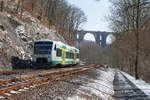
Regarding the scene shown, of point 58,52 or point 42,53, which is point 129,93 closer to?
point 42,53

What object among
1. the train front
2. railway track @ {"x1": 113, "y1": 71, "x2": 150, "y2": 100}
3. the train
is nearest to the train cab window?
the train

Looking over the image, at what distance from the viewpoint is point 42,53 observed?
22.5 metres

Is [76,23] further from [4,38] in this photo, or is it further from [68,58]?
[4,38]

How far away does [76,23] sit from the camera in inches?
2534

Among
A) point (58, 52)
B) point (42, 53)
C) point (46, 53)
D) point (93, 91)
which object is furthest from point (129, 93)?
point (58, 52)

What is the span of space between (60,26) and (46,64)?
41.4m

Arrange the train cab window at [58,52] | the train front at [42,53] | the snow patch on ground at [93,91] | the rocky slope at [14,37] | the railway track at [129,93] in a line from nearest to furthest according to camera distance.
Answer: the snow patch on ground at [93,91]
the railway track at [129,93]
the rocky slope at [14,37]
the train front at [42,53]
the train cab window at [58,52]

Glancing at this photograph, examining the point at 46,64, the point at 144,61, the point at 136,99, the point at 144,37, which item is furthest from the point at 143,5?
the point at 144,61

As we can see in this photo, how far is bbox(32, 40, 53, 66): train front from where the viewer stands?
22167mm

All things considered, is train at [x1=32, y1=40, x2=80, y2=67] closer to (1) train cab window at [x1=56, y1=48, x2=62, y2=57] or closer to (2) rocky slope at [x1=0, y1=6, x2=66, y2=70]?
(1) train cab window at [x1=56, y1=48, x2=62, y2=57]

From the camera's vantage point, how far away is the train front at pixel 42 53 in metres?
22.2

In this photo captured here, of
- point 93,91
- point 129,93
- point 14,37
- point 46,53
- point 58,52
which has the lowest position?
point 129,93

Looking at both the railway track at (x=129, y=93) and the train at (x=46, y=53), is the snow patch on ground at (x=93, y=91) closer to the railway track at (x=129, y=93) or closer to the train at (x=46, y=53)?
the railway track at (x=129, y=93)

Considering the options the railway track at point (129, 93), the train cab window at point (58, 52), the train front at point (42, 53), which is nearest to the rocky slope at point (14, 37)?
the train front at point (42, 53)
